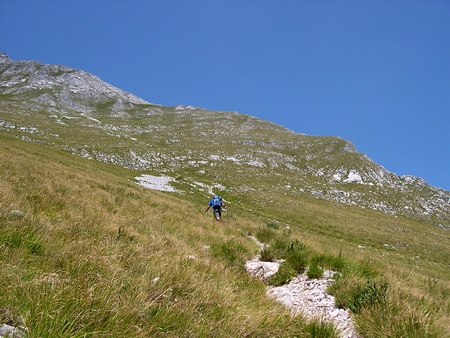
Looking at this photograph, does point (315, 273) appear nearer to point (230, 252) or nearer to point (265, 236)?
point (230, 252)

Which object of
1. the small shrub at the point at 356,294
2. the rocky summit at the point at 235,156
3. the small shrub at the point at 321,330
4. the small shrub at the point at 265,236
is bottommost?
the small shrub at the point at 265,236

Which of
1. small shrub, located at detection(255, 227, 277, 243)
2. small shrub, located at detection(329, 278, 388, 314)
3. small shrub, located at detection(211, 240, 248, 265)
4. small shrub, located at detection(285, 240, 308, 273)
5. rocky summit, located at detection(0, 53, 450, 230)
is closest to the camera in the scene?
small shrub, located at detection(329, 278, 388, 314)

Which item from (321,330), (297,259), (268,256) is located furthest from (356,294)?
(268,256)

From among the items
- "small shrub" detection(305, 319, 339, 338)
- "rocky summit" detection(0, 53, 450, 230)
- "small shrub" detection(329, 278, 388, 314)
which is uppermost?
"rocky summit" detection(0, 53, 450, 230)

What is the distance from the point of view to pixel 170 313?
2963 millimetres

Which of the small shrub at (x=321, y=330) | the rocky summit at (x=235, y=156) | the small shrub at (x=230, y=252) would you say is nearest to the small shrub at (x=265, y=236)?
the small shrub at (x=230, y=252)

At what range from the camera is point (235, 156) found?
90.7m

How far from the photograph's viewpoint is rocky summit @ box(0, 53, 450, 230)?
64.8 m

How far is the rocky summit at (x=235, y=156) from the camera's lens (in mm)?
64812

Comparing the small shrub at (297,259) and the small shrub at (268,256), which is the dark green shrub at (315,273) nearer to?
the small shrub at (297,259)

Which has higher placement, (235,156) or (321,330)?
(235,156)

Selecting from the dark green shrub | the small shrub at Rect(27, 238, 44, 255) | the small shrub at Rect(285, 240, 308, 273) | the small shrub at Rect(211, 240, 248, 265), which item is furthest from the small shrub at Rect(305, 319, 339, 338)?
the small shrub at Rect(27, 238, 44, 255)

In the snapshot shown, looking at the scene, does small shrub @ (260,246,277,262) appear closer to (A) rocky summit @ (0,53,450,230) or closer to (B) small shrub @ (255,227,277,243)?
(B) small shrub @ (255,227,277,243)

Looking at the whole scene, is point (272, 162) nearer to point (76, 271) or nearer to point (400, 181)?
point (400, 181)
